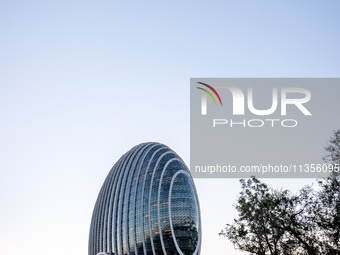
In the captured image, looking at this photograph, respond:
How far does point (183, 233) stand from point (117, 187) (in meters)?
28.3

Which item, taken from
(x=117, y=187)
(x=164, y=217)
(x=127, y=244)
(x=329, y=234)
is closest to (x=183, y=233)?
(x=164, y=217)

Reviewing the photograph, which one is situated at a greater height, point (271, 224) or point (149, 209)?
point (271, 224)

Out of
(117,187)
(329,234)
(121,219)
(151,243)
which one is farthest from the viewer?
(117,187)

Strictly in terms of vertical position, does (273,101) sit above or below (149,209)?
above

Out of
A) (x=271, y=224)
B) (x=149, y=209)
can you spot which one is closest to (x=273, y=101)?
(x=271, y=224)

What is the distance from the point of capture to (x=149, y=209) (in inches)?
3770

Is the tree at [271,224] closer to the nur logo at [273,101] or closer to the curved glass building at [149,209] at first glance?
the nur logo at [273,101]

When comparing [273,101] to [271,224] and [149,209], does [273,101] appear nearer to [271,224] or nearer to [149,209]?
[271,224]

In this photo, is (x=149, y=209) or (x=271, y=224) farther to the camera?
(x=149, y=209)

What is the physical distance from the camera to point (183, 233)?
9669 centimetres

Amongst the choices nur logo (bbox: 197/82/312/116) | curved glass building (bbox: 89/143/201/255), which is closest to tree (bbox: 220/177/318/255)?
nur logo (bbox: 197/82/312/116)

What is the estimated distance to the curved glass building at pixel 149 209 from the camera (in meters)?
93.3

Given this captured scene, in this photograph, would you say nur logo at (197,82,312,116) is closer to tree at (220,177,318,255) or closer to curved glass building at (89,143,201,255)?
tree at (220,177,318,255)

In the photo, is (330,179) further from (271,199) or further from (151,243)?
(151,243)
